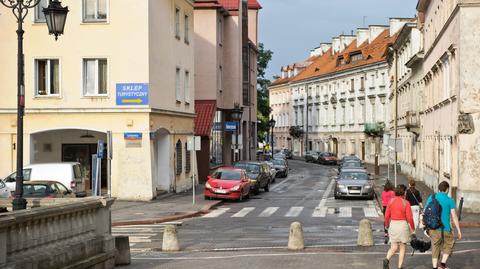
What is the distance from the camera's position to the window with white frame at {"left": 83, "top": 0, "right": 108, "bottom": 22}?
1430 inches

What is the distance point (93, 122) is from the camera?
118ft

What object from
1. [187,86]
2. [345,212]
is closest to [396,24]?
[187,86]

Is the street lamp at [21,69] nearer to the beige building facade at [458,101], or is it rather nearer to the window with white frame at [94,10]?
the beige building facade at [458,101]

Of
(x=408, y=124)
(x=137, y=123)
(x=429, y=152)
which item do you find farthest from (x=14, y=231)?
(x=408, y=124)

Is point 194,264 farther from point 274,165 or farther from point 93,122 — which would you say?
point 274,165

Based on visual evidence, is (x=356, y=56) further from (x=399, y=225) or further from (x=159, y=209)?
(x=399, y=225)

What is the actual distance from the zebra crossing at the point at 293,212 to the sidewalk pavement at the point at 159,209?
830mm

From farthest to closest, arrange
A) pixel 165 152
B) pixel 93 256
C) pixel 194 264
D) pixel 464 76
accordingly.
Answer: pixel 165 152 < pixel 464 76 < pixel 194 264 < pixel 93 256

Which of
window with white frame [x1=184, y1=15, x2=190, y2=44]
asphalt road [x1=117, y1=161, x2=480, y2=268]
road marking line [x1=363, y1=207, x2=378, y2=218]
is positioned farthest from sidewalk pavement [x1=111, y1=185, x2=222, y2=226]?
window with white frame [x1=184, y1=15, x2=190, y2=44]

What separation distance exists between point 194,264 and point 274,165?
48.4 metres

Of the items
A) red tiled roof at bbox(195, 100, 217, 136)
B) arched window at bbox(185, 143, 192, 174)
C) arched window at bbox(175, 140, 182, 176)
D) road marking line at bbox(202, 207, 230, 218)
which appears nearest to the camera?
road marking line at bbox(202, 207, 230, 218)

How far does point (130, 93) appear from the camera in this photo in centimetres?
3575

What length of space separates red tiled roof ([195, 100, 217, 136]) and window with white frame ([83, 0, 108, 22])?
50.4 ft

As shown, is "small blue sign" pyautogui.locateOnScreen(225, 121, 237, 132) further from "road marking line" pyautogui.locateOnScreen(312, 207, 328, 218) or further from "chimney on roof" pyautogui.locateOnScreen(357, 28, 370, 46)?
"chimney on roof" pyautogui.locateOnScreen(357, 28, 370, 46)
